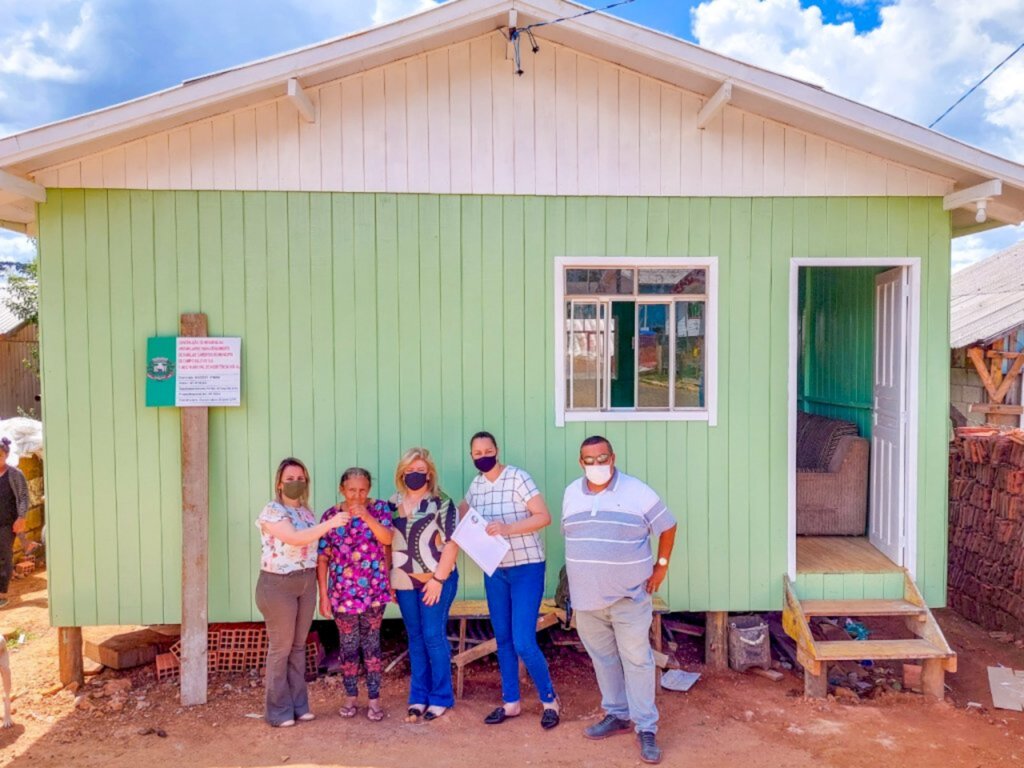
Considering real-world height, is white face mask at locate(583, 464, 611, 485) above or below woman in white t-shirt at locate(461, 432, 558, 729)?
above

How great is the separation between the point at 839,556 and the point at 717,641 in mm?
1176

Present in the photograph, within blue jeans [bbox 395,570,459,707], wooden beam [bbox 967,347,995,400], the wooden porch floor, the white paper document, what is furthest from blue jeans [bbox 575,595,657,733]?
wooden beam [bbox 967,347,995,400]

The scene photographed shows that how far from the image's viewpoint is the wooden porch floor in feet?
17.3

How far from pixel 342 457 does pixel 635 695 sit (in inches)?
95.8

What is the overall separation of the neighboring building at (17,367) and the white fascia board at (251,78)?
38.9 feet

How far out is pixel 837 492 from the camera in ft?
20.3

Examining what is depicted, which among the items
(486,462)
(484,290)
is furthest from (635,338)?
(486,462)

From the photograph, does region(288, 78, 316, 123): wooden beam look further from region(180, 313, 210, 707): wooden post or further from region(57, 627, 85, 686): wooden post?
region(57, 627, 85, 686): wooden post

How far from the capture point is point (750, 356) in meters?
5.12

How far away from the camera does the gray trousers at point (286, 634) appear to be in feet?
13.6

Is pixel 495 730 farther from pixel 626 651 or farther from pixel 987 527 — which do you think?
pixel 987 527

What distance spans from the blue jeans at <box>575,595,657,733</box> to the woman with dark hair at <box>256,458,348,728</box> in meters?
1.53

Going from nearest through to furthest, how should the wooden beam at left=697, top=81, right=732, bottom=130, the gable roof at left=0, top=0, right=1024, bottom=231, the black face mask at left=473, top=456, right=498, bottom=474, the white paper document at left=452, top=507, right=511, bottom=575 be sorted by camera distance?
the white paper document at left=452, top=507, right=511, bottom=575 < the black face mask at left=473, top=456, right=498, bottom=474 < the gable roof at left=0, top=0, right=1024, bottom=231 < the wooden beam at left=697, top=81, right=732, bottom=130

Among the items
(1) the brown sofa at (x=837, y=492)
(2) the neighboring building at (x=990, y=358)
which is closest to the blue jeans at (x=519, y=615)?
(1) the brown sofa at (x=837, y=492)
